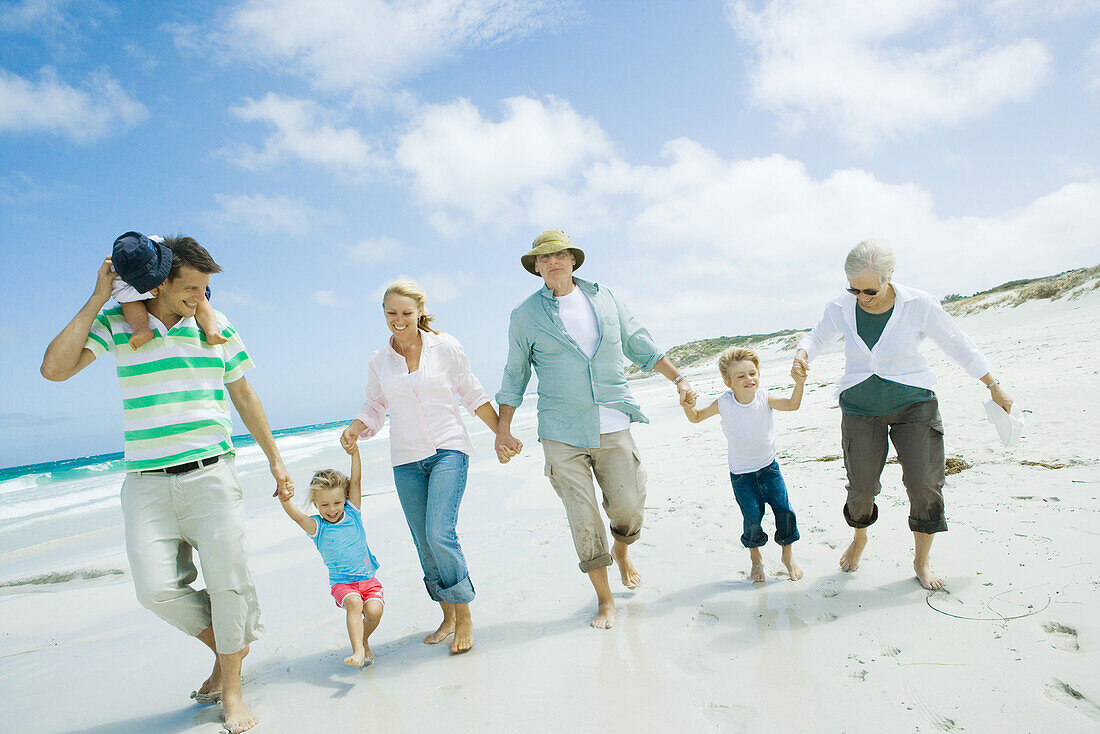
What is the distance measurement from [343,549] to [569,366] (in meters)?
1.76

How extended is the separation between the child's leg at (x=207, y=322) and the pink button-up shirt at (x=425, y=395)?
3.31ft

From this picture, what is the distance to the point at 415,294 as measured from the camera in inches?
149

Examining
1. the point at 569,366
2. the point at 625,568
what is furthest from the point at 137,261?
the point at 625,568

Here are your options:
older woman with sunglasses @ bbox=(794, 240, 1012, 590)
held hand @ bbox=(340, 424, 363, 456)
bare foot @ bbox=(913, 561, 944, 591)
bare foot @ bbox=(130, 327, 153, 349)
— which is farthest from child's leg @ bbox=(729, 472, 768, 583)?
bare foot @ bbox=(130, 327, 153, 349)

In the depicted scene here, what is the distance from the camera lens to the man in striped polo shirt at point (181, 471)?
9.24ft

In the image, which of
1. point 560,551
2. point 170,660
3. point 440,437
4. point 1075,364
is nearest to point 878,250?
point 440,437

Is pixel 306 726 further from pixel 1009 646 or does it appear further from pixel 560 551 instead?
pixel 1009 646

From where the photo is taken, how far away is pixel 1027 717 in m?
2.17

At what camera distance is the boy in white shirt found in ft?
12.6

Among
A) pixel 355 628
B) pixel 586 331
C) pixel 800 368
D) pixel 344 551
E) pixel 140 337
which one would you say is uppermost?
pixel 140 337

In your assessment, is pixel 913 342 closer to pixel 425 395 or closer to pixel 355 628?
pixel 425 395

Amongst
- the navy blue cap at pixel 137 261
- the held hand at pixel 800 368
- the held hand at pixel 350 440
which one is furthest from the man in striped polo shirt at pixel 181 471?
the held hand at pixel 800 368

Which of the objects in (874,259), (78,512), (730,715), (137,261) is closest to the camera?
(730,715)

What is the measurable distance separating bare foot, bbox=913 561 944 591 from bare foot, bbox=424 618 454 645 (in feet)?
9.15
